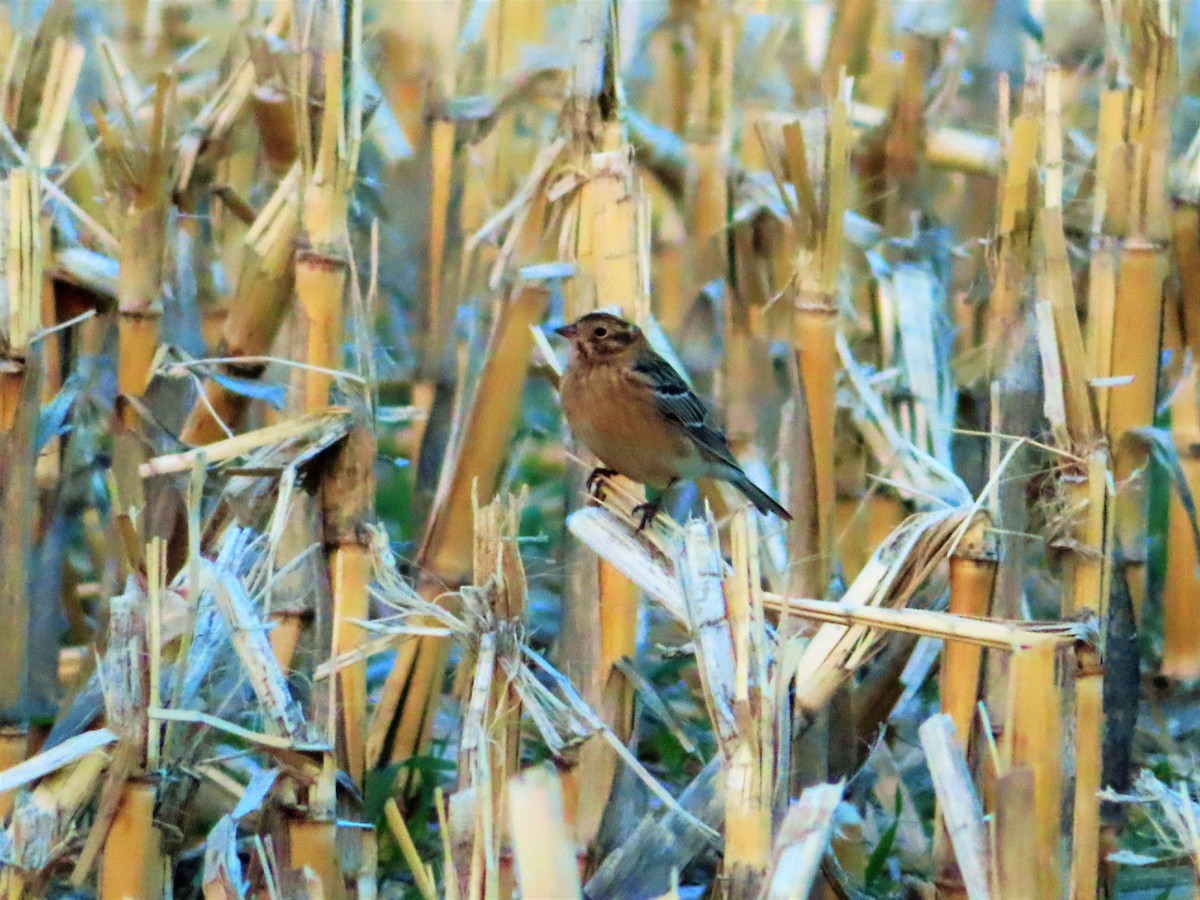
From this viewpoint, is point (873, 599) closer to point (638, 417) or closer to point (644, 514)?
point (644, 514)

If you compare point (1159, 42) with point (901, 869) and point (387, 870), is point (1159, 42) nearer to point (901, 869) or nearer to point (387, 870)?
point (901, 869)

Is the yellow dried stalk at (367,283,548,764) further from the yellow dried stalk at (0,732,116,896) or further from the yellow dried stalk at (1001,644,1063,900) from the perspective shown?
the yellow dried stalk at (1001,644,1063,900)

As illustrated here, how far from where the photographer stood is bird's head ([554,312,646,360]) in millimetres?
3572

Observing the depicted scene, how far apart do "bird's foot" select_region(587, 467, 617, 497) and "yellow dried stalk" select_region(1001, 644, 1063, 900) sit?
4.27 feet

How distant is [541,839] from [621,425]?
2233 millimetres

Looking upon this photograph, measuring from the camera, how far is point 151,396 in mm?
3688

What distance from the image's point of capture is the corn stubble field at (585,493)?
2.66 metres

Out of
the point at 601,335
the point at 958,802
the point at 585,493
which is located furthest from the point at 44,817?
the point at 601,335

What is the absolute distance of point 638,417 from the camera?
4016mm

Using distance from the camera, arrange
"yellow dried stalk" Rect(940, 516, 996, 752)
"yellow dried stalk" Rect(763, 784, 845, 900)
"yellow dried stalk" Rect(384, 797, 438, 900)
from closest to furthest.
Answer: "yellow dried stalk" Rect(763, 784, 845, 900) < "yellow dried stalk" Rect(384, 797, 438, 900) < "yellow dried stalk" Rect(940, 516, 996, 752)

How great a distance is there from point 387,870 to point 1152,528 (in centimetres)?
303

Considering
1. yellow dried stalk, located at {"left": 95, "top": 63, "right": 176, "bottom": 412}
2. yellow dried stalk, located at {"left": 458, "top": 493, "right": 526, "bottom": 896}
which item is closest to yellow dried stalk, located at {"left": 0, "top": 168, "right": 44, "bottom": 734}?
yellow dried stalk, located at {"left": 95, "top": 63, "right": 176, "bottom": 412}

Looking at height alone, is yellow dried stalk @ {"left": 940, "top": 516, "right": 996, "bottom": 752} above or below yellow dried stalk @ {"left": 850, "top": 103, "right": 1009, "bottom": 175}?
below

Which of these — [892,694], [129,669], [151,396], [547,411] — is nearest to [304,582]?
[151,396]
